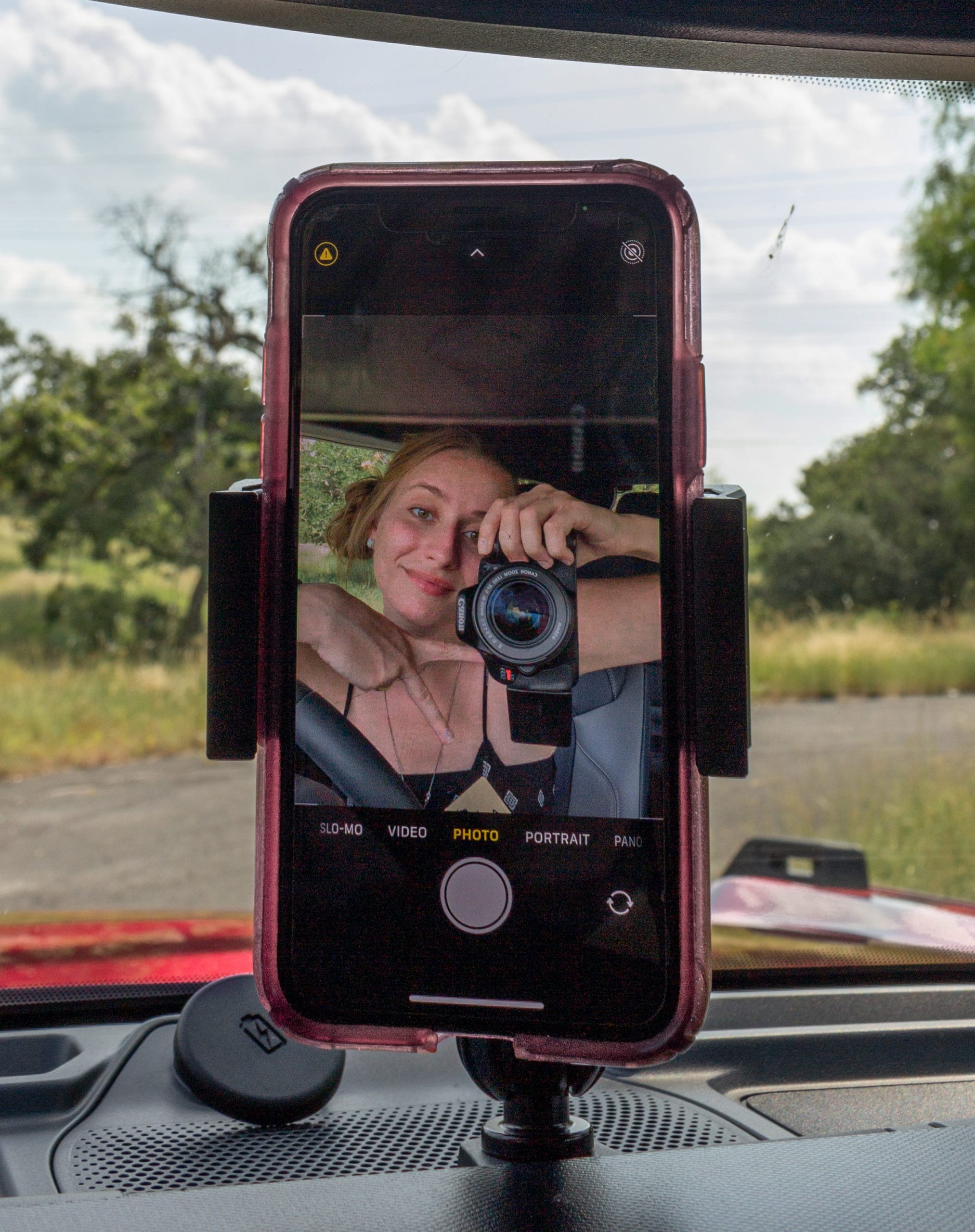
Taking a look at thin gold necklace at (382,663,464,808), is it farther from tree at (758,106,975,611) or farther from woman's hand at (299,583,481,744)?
tree at (758,106,975,611)

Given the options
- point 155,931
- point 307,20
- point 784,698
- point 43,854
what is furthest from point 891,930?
point 43,854

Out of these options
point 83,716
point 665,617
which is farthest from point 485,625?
point 83,716

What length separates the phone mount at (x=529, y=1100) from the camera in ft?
3.08

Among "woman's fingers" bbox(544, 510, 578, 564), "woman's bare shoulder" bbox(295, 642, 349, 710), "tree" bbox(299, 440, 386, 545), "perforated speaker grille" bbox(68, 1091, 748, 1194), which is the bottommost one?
"perforated speaker grille" bbox(68, 1091, 748, 1194)

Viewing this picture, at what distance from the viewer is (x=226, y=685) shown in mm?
943

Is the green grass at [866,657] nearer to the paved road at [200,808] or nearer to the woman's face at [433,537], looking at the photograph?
the paved road at [200,808]

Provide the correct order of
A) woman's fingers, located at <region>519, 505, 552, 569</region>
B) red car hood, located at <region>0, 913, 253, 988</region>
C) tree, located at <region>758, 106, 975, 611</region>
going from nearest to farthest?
woman's fingers, located at <region>519, 505, 552, 569</region>
red car hood, located at <region>0, 913, 253, 988</region>
tree, located at <region>758, 106, 975, 611</region>

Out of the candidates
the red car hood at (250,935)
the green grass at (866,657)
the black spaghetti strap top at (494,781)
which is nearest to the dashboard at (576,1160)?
the red car hood at (250,935)

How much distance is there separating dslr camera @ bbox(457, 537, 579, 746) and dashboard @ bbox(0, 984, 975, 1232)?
0.34 metres

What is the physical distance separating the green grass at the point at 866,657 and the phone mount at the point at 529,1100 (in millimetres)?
1165

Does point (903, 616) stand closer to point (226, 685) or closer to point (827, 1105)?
point (827, 1105)

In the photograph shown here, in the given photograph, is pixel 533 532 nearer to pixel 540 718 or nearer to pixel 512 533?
pixel 512 533

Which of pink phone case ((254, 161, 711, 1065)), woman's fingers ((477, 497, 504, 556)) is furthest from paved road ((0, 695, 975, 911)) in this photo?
woman's fingers ((477, 497, 504, 556))

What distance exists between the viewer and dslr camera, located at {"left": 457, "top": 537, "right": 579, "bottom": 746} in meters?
0.93
